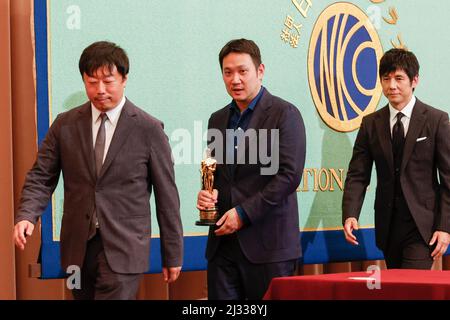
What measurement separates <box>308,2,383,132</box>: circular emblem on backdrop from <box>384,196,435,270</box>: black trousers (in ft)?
3.28

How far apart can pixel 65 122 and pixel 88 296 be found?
2.35 ft

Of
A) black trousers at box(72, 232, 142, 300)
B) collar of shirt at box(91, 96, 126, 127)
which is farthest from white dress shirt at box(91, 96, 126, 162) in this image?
black trousers at box(72, 232, 142, 300)

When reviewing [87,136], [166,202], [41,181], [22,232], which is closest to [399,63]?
[166,202]

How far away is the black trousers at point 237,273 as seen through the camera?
405cm

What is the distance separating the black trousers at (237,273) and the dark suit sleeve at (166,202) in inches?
Result: 18.3

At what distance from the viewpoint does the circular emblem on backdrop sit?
5.37m

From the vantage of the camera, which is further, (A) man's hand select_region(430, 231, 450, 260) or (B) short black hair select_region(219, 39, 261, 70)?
(A) man's hand select_region(430, 231, 450, 260)

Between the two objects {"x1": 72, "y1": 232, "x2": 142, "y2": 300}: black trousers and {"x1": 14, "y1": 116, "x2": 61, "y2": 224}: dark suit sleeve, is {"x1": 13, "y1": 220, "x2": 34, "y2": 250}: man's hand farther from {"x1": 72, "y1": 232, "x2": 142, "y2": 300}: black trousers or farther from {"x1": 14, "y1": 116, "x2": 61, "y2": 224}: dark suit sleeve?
{"x1": 72, "y1": 232, "x2": 142, "y2": 300}: black trousers

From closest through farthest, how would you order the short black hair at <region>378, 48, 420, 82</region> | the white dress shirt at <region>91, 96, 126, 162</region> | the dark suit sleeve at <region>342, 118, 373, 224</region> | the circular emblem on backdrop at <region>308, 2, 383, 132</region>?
the white dress shirt at <region>91, 96, 126, 162</region> < the short black hair at <region>378, 48, 420, 82</region> < the dark suit sleeve at <region>342, 118, 373, 224</region> < the circular emblem on backdrop at <region>308, 2, 383, 132</region>

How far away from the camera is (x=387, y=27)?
566 centimetres

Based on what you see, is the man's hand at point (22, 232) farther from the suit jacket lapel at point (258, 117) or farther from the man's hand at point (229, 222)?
the suit jacket lapel at point (258, 117)

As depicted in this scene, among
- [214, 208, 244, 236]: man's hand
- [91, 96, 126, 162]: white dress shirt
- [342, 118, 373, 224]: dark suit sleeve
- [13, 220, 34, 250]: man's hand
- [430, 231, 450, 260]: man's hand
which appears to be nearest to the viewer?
[13, 220, 34, 250]: man's hand

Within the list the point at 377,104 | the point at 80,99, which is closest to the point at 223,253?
the point at 80,99

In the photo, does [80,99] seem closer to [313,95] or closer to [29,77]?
[29,77]
